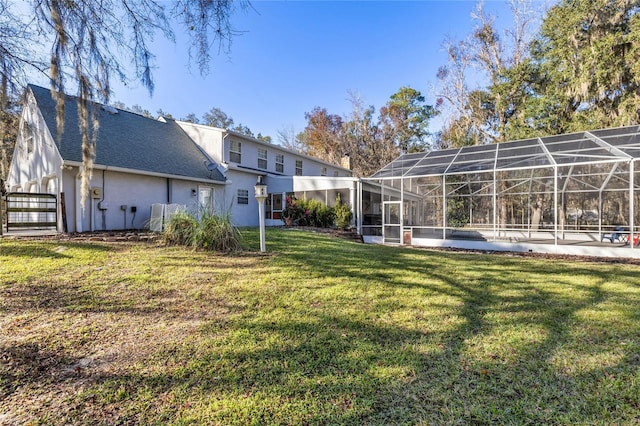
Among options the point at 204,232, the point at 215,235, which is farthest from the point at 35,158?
the point at 215,235

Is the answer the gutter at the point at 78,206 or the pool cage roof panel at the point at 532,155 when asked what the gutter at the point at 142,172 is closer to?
the gutter at the point at 78,206

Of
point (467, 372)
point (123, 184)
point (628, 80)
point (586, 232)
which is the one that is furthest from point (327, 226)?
point (628, 80)

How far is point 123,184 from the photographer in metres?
11.1

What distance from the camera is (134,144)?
12656 mm

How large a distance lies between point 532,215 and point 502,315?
13.3 m

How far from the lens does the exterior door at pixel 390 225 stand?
500 inches

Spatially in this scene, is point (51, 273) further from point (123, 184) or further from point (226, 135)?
point (226, 135)

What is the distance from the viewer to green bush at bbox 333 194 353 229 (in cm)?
1432

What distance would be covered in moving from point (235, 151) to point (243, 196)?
7.76 feet

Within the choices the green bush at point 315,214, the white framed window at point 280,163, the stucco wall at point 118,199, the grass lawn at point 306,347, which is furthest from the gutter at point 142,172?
the grass lawn at point 306,347

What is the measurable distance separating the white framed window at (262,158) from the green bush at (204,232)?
34.4ft

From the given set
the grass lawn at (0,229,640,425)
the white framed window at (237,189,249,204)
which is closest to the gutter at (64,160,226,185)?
the white framed window at (237,189,249,204)

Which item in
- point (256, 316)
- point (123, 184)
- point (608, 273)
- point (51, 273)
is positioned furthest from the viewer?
point (123, 184)

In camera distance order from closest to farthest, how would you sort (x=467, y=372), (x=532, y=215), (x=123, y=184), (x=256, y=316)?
(x=467, y=372) → (x=256, y=316) → (x=123, y=184) → (x=532, y=215)
